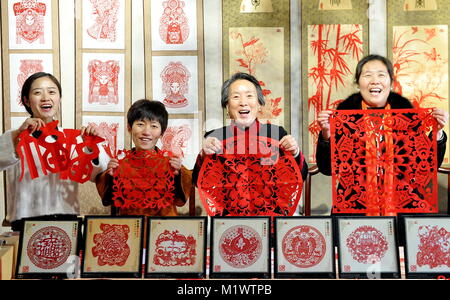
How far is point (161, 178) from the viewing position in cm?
230

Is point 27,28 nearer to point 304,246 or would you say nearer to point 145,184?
point 145,184

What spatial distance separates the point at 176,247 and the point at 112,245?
271 millimetres

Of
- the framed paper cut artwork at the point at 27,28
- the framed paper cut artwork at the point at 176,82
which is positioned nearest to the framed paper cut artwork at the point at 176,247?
the framed paper cut artwork at the point at 176,82

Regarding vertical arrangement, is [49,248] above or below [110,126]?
below

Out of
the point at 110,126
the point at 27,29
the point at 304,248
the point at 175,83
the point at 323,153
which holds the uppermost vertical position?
the point at 27,29

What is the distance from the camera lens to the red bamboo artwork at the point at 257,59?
223cm

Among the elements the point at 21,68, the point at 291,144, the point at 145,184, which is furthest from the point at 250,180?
the point at 21,68

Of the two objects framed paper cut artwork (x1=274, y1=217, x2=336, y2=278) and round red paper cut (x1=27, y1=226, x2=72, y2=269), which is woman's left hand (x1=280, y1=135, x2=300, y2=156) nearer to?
framed paper cut artwork (x1=274, y1=217, x2=336, y2=278)

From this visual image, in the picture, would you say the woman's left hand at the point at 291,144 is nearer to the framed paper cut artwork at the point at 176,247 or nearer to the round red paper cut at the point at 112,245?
the framed paper cut artwork at the point at 176,247

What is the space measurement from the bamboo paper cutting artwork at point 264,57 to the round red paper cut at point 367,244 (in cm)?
57

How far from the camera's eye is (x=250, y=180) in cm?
229

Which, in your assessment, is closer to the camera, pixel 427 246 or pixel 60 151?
pixel 427 246

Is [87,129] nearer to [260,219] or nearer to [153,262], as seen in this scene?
[153,262]

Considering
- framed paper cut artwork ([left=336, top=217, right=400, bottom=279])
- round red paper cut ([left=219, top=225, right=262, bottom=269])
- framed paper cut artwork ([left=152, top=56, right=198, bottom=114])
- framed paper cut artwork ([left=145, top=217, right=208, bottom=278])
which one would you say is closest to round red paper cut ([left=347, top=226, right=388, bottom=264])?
framed paper cut artwork ([left=336, top=217, right=400, bottom=279])
